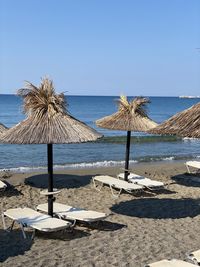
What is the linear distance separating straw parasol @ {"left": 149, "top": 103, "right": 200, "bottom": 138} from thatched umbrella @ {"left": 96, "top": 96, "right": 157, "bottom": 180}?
137 inches

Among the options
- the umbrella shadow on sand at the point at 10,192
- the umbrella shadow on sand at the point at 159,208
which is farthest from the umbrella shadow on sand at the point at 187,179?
the umbrella shadow on sand at the point at 10,192

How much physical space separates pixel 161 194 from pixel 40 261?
5.50 metres

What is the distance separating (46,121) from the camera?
8016 mm

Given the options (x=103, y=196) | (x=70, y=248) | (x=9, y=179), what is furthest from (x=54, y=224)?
(x=9, y=179)

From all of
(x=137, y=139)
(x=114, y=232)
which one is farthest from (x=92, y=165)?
(x=137, y=139)

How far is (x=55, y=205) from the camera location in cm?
912

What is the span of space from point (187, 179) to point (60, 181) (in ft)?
12.4

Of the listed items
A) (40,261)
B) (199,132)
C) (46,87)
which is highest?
(46,87)

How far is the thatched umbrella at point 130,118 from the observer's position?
38.5ft

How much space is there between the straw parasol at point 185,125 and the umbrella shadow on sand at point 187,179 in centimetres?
518

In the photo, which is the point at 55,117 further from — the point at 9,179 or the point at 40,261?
the point at 9,179

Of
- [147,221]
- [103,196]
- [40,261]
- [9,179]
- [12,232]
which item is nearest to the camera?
[40,261]

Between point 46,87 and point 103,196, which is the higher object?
point 46,87

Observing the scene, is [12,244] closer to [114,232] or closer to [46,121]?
[114,232]
